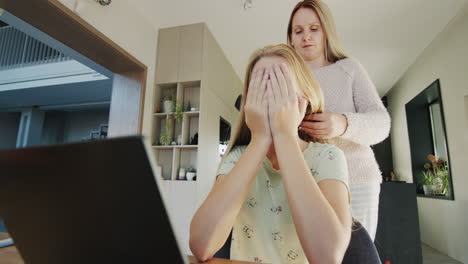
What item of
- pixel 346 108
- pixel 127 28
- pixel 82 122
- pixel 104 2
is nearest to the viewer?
pixel 346 108

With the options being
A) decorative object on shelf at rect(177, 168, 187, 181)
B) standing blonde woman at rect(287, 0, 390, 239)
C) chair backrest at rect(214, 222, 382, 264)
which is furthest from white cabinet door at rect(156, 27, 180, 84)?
chair backrest at rect(214, 222, 382, 264)

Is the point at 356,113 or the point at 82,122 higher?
the point at 82,122

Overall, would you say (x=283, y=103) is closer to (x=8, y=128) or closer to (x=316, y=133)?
(x=316, y=133)

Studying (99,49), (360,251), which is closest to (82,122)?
(99,49)

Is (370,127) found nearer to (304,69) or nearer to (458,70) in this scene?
(304,69)

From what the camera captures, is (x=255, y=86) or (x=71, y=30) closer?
(x=255, y=86)

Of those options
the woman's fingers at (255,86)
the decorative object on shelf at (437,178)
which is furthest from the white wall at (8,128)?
the decorative object on shelf at (437,178)

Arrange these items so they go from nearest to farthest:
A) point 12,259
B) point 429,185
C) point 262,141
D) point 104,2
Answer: point 12,259 < point 262,141 < point 104,2 < point 429,185

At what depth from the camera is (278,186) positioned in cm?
79

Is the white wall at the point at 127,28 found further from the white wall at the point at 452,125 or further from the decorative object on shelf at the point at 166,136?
the white wall at the point at 452,125

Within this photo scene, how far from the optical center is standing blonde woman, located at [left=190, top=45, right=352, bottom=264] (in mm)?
524

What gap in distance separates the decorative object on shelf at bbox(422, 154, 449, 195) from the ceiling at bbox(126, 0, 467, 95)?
1664mm

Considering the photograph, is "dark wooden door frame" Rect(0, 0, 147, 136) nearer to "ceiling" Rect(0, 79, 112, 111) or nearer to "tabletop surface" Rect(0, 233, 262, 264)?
"tabletop surface" Rect(0, 233, 262, 264)

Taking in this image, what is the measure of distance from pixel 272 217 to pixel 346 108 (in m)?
0.56
